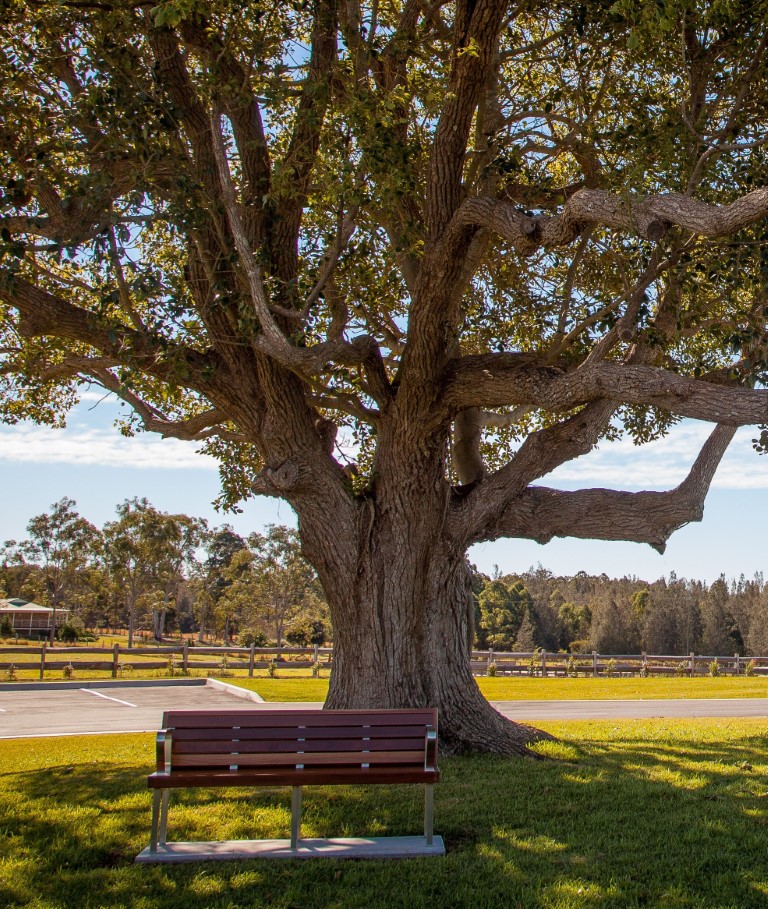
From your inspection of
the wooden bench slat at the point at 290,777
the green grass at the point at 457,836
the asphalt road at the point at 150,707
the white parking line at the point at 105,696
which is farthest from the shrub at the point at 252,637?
the wooden bench slat at the point at 290,777

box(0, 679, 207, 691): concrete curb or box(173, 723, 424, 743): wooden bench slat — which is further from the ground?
box(173, 723, 424, 743): wooden bench slat

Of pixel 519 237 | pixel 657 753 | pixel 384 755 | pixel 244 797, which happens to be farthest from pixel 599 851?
pixel 519 237

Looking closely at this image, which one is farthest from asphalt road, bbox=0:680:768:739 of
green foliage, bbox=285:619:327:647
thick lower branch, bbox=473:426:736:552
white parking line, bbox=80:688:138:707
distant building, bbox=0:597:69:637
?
distant building, bbox=0:597:69:637

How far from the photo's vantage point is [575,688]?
28.0 m

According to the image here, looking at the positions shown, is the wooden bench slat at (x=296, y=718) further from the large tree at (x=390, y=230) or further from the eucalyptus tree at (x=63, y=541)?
the eucalyptus tree at (x=63, y=541)

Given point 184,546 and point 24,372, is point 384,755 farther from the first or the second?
point 184,546

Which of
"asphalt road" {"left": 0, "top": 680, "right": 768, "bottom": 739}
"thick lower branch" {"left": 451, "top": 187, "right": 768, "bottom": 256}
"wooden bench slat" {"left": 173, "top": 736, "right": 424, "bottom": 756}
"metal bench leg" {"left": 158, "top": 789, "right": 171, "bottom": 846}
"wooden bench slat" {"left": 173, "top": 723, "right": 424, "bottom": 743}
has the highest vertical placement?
"thick lower branch" {"left": 451, "top": 187, "right": 768, "bottom": 256}

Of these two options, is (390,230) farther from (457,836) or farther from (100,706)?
(100,706)

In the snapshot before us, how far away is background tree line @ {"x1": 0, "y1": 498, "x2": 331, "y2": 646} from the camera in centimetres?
4884

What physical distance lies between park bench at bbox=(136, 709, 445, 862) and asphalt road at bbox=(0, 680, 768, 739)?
9729 mm

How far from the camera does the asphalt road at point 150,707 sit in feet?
53.7

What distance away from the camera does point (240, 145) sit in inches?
433

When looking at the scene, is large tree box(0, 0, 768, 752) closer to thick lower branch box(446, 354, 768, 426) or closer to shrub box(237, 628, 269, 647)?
thick lower branch box(446, 354, 768, 426)

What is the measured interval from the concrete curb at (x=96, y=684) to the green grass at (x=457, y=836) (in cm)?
1661
